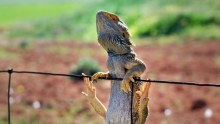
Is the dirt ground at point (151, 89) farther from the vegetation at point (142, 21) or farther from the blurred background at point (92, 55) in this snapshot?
the vegetation at point (142, 21)

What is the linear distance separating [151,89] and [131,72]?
9.54m

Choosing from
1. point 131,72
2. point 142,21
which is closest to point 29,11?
point 142,21

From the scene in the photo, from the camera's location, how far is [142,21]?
86.5 ft

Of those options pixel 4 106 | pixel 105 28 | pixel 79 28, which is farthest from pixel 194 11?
pixel 105 28

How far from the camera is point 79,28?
28.2m

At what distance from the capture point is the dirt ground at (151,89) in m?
11.1

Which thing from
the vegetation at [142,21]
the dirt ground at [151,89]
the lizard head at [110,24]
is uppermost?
the vegetation at [142,21]

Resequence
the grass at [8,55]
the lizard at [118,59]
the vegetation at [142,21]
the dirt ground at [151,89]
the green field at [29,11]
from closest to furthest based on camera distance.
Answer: the lizard at [118,59] → the dirt ground at [151,89] → the grass at [8,55] → the vegetation at [142,21] → the green field at [29,11]

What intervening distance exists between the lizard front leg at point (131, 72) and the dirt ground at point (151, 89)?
6.40 meters

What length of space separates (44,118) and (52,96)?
1898 millimetres

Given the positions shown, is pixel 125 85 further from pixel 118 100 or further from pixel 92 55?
pixel 92 55

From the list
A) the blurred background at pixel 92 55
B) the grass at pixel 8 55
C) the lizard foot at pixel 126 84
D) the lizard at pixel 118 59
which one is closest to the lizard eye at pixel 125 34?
the lizard at pixel 118 59

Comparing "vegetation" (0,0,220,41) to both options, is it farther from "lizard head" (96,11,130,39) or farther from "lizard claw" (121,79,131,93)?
"lizard claw" (121,79,131,93)

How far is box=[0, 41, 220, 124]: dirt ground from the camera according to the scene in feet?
36.4
